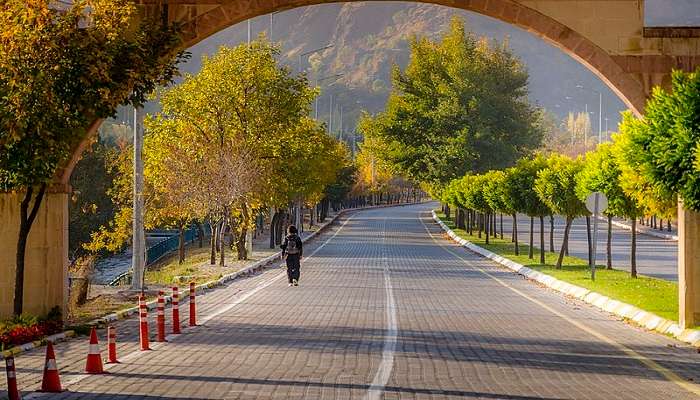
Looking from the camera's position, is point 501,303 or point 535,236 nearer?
point 501,303

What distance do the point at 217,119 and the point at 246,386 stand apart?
1490 inches

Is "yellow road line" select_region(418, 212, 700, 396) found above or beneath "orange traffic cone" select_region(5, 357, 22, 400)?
beneath

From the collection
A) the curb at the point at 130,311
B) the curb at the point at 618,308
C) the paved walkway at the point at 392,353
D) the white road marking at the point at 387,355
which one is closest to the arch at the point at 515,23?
the curb at the point at 618,308

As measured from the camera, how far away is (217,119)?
52.2 meters

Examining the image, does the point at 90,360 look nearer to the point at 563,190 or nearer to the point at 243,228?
the point at 563,190

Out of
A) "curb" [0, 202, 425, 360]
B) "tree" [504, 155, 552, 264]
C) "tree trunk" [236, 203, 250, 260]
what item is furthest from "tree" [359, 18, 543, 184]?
"tree trunk" [236, 203, 250, 260]

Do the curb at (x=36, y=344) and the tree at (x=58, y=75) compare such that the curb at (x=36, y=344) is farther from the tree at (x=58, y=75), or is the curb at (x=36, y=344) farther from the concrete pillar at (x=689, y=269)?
the concrete pillar at (x=689, y=269)

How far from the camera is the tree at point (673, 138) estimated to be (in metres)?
21.3

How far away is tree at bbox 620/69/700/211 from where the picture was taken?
2133 cm

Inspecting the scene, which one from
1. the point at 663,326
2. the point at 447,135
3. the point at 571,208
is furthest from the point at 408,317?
the point at 447,135

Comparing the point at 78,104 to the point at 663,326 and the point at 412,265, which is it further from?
the point at 412,265

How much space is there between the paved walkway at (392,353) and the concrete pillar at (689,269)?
32.1 inches

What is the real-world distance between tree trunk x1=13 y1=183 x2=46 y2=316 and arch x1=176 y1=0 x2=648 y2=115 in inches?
156

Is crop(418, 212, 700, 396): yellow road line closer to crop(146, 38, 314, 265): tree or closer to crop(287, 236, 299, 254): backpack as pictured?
crop(287, 236, 299, 254): backpack
